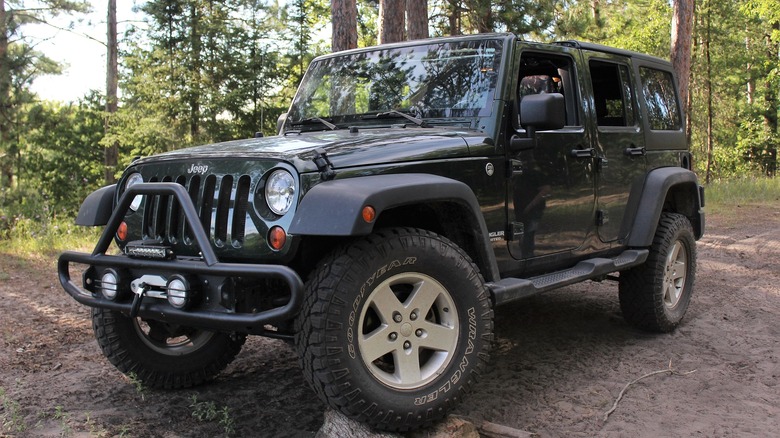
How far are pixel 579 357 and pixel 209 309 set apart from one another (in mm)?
2832

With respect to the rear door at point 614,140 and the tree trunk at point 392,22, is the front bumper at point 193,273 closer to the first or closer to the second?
the rear door at point 614,140

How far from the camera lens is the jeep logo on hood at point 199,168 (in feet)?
10.7

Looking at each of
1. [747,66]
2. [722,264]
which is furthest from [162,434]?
[747,66]

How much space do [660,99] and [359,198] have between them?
3.83 metres

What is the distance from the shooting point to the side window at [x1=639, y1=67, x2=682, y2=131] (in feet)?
17.8

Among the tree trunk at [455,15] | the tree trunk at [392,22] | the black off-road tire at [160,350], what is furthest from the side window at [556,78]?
the tree trunk at [455,15]

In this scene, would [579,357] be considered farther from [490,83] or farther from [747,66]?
[747,66]

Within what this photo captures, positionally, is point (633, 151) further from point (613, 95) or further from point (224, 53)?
point (224, 53)

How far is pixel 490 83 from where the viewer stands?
13.1 ft

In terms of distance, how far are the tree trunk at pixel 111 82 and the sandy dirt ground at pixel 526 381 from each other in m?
16.4

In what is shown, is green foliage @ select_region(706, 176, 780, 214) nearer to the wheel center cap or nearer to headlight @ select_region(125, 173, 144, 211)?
the wheel center cap

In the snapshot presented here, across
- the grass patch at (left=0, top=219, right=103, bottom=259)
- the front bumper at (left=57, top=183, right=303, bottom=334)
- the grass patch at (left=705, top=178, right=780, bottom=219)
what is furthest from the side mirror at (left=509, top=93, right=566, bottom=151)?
the grass patch at (left=705, top=178, right=780, bottom=219)

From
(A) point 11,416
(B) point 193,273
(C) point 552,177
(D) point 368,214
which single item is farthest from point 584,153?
(A) point 11,416

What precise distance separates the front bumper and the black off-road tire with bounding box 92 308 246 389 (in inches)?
19.5
